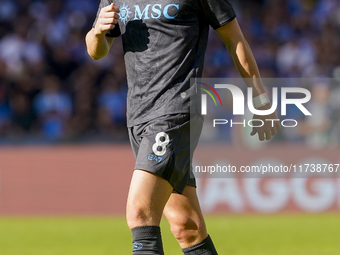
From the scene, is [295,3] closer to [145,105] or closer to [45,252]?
[45,252]

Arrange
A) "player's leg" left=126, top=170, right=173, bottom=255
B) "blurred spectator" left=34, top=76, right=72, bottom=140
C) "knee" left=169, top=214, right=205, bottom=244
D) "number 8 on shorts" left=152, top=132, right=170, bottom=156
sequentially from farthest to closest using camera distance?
"blurred spectator" left=34, top=76, right=72, bottom=140, "knee" left=169, top=214, right=205, bottom=244, "number 8 on shorts" left=152, top=132, right=170, bottom=156, "player's leg" left=126, top=170, right=173, bottom=255

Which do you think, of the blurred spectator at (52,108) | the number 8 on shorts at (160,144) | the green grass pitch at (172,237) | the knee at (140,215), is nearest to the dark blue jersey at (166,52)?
the number 8 on shorts at (160,144)

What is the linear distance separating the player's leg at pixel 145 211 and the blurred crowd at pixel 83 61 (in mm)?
6968

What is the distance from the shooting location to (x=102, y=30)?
360 centimetres

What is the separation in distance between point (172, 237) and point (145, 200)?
17.7ft

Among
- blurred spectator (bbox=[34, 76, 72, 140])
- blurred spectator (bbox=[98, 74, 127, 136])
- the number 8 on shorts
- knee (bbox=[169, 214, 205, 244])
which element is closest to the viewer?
the number 8 on shorts

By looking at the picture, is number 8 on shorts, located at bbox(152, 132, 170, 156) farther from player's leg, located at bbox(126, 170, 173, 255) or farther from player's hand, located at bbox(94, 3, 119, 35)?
player's hand, located at bbox(94, 3, 119, 35)

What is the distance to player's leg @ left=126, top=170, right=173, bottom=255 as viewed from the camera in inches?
129

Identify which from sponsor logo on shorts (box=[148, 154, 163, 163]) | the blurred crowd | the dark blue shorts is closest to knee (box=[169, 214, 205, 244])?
the dark blue shorts

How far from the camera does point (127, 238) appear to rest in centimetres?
833

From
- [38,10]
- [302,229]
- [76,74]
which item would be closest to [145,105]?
[302,229]

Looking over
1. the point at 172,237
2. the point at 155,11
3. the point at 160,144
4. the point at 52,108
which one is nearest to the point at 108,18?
the point at 155,11

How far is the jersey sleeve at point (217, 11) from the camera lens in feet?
11.7

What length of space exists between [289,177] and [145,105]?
663cm
